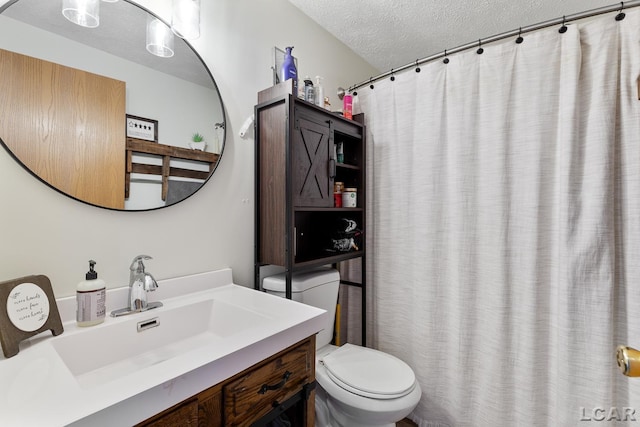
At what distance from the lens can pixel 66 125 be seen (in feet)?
2.97

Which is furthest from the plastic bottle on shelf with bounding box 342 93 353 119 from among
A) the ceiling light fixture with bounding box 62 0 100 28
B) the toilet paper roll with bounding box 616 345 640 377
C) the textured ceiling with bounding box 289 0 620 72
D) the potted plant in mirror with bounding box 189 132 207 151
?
the toilet paper roll with bounding box 616 345 640 377

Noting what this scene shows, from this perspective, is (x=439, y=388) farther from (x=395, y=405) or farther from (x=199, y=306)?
(x=199, y=306)

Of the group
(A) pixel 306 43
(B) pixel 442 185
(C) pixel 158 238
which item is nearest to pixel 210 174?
(C) pixel 158 238

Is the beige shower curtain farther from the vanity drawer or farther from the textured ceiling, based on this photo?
the vanity drawer

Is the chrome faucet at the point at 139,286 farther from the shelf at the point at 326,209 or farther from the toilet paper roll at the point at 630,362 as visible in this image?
the toilet paper roll at the point at 630,362

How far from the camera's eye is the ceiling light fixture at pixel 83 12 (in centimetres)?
91

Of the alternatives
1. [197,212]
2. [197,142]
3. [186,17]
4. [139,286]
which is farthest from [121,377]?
[186,17]

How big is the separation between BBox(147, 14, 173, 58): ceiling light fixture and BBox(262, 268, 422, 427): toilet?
1081mm

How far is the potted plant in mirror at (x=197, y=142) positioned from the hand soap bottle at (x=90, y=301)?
22.8 inches

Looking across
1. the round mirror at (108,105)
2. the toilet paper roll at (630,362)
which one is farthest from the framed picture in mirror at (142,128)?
the toilet paper roll at (630,362)

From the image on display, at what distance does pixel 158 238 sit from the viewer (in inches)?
44.3

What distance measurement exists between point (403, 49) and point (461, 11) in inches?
18.9

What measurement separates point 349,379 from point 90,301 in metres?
1.03

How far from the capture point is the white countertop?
50cm
